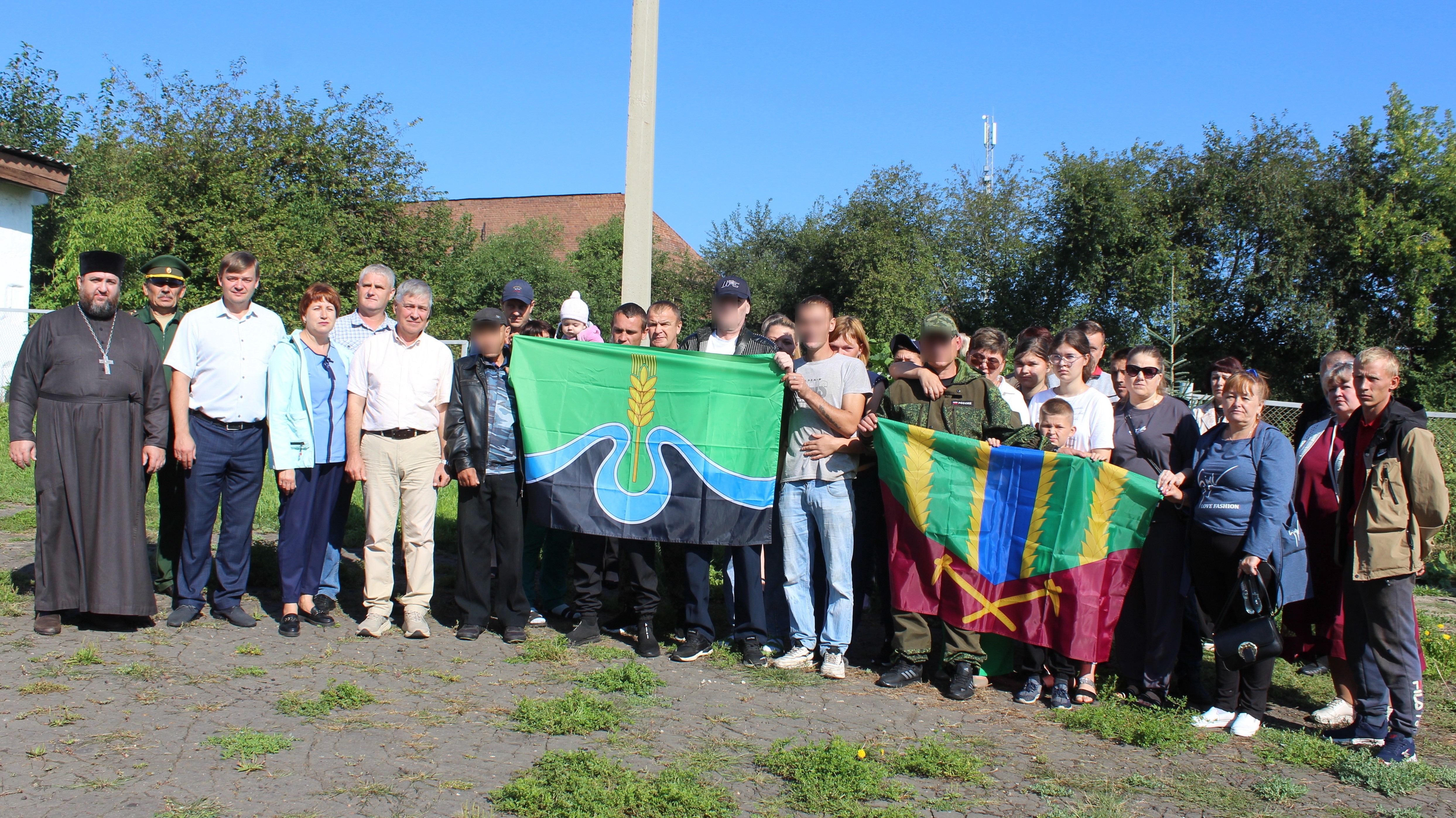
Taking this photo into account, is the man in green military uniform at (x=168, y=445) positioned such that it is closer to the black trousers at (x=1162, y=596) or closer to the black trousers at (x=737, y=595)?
the black trousers at (x=737, y=595)

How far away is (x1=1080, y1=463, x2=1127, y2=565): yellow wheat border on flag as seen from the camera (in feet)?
16.3

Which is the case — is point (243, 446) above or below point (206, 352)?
below

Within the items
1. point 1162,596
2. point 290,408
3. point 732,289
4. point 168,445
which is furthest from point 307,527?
point 1162,596

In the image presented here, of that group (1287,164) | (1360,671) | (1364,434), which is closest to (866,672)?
(1360,671)

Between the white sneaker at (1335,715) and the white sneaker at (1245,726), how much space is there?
44 centimetres

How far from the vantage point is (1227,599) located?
15.2 feet

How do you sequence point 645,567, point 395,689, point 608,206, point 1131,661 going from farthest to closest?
point 608,206 → point 645,567 → point 1131,661 → point 395,689

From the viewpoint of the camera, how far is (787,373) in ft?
17.7

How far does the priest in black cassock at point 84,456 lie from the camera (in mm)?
5418

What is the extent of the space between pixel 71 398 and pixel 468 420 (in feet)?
7.17

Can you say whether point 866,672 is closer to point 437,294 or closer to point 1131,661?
point 1131,661

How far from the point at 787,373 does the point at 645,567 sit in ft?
4.61

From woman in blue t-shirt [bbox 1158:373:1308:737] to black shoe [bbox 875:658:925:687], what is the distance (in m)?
1.36

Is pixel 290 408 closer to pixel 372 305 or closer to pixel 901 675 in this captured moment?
pixel 372 305
